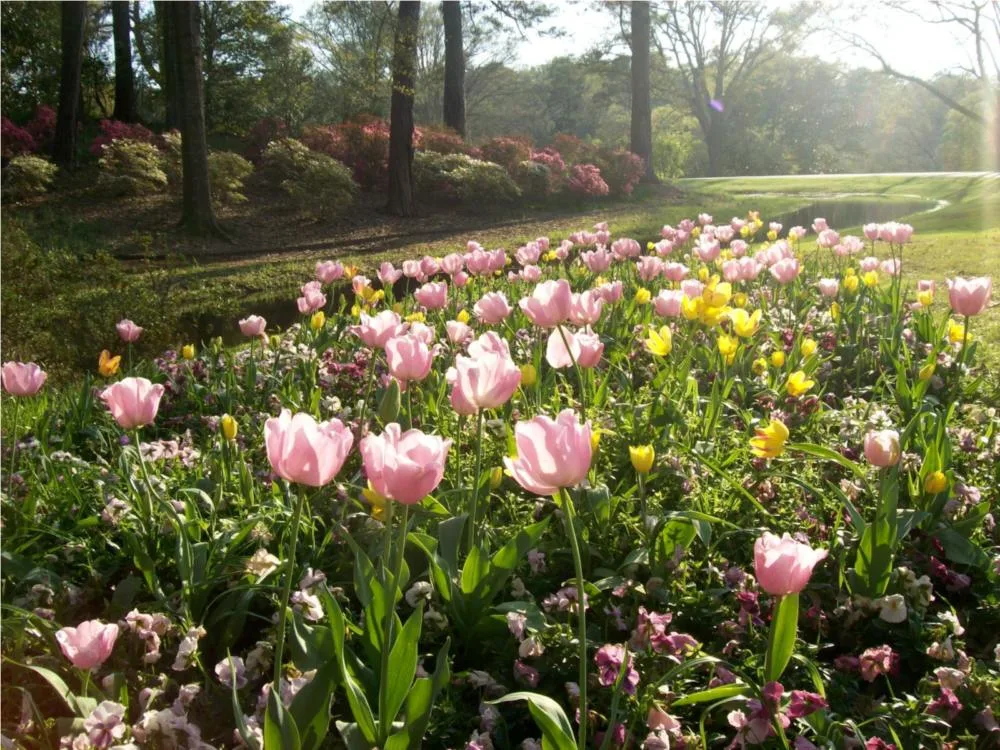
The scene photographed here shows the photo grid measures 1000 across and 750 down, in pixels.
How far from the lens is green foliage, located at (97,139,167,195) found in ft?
38.7

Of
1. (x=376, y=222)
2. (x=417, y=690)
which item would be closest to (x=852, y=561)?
(x=417, y=690)

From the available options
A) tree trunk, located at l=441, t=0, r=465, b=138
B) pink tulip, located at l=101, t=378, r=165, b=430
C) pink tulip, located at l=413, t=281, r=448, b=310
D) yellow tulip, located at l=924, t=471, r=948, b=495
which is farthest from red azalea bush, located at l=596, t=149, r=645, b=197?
pink tulip, located at l=101, t=378, r=165, b=430

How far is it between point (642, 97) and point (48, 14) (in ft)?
51.0

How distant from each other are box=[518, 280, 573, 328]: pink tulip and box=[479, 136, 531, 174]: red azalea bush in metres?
14.8

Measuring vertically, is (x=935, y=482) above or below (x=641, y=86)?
below

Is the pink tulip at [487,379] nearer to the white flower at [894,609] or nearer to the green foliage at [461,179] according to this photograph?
the white flower at [894,609]

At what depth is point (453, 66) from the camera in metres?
17.6

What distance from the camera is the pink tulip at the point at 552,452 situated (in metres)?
1.23

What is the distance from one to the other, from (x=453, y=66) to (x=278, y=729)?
1797cm

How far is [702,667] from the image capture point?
1.78 metres

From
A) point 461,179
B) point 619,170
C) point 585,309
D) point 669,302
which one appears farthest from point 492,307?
point 619,170

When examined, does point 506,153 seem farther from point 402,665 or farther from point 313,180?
point 402,665

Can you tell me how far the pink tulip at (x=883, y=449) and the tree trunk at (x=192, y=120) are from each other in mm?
9909

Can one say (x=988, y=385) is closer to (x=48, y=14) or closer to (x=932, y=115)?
(x=48, y=14)
